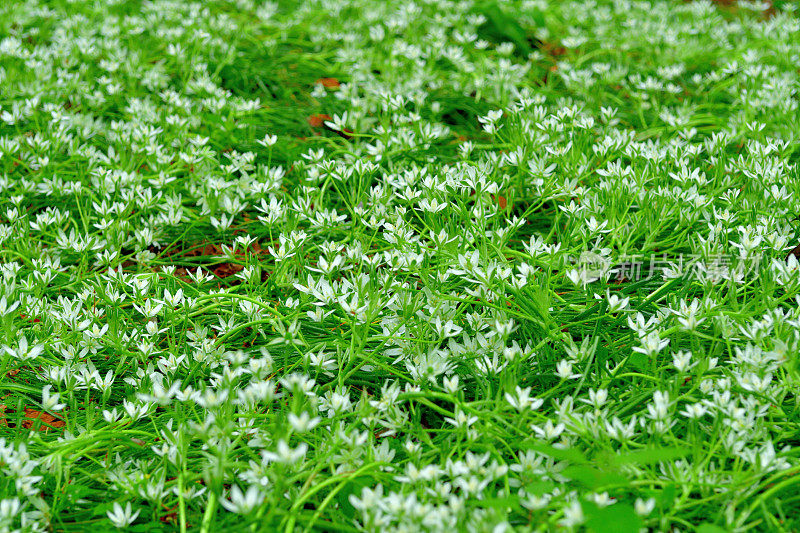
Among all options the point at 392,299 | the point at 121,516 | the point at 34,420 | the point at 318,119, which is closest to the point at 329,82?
the point at 318,119

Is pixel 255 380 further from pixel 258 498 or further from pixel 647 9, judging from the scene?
pixel 647 9

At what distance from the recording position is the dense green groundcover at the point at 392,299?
159 centimetres

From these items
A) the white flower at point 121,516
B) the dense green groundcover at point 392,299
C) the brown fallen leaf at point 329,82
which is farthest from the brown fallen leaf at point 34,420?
the brown fallen leaf at point 329,82

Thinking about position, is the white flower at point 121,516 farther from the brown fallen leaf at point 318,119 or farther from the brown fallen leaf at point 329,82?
the brown fallen leaf at point 329,82

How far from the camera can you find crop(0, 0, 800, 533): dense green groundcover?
1.59m

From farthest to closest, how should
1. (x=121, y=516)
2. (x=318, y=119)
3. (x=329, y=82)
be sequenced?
(x=329, y=82)
(x=318, y=119)
(x=121, y=516)

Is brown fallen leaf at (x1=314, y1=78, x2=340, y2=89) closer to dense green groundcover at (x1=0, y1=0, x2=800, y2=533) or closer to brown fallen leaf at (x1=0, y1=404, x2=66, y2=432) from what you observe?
dense green groundcover at (x1=0, y1=0, x2=800, y2=533)

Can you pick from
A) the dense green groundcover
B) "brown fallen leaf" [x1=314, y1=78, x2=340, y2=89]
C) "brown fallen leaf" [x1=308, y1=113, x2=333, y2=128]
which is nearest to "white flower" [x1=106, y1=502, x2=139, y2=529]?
the dense green groundcover

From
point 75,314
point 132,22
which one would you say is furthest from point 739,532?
point 132,22

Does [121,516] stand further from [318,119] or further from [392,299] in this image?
[318,119]

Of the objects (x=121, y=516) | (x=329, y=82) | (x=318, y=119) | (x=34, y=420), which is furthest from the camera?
(x=329, y=82)

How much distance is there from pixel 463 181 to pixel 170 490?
1.40m

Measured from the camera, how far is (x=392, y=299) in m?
2.02

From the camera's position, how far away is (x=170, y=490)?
1615 millimetres
